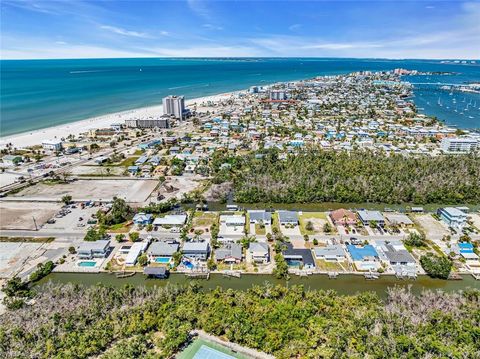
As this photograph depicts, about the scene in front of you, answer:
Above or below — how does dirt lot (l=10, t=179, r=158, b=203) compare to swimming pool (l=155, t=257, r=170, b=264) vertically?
above

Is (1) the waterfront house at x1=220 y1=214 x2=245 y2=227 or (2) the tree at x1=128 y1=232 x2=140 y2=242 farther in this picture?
(1) the waterfront house at x1=220 y1=214 x2=245 y2=227

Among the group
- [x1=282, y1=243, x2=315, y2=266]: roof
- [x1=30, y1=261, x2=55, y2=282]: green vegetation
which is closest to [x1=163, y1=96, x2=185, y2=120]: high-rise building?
[x1=30, y1=261, x2=55, y2=282]: green vegetation

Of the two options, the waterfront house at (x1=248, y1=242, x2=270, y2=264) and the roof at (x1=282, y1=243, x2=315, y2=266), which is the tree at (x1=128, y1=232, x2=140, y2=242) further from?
the roof at (x1=282, y1=243, x2=315, y2=266)

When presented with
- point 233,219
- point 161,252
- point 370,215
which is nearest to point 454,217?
point 370,215

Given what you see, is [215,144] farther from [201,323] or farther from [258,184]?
[201,323]

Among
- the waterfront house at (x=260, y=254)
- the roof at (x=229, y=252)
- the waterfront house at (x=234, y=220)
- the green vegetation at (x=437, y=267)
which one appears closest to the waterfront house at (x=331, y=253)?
the waterfront house at (x=260, y=254)

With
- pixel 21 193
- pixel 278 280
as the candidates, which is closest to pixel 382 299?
pixel 278 280
